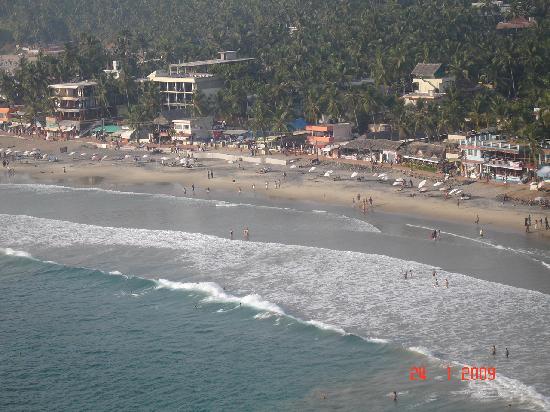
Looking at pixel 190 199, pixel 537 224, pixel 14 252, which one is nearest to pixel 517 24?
pixel 190 199

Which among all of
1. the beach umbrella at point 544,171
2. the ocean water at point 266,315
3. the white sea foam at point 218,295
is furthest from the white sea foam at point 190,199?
the white sea foam at point 218,295

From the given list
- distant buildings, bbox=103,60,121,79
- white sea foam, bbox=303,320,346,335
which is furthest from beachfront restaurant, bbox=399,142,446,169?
distant buildings, bbox=103,60,121,79

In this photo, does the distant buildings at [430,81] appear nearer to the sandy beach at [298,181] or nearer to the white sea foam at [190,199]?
the sandy beach at [298,181]

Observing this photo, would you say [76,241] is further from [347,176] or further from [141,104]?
[141,104]

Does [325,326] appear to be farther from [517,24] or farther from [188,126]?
[517,24]

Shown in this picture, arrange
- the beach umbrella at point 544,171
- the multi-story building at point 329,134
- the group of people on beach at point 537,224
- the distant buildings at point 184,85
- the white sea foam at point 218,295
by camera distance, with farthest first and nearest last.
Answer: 1. the distant buildings at point 184,85
2. the multi-story building at point 329,134
3. the beach umbrella at point 544,171
4. the group of people on beach at point 537,224
5. the white sea foam at point 218,295

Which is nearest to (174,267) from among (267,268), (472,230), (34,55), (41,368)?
(267,268)

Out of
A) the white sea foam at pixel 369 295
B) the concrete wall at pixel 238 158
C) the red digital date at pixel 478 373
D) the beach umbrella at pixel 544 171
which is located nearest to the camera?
the red digital date at pixel 478 373
